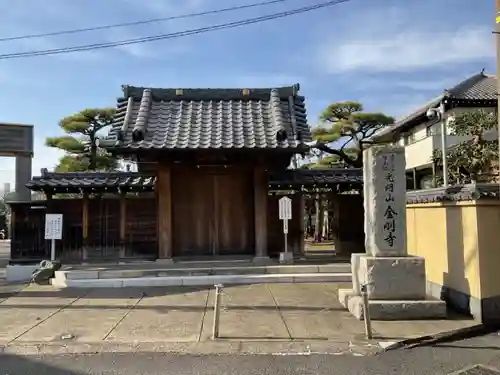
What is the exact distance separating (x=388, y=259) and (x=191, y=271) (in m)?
5.75

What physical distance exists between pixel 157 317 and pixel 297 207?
7472 millimetres

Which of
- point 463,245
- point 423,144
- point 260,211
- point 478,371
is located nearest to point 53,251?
point 260,211

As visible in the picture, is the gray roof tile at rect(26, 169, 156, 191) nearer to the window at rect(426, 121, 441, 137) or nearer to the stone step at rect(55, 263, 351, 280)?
the stone step at rect(55, 263, 351, 280)

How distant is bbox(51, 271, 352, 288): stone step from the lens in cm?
1200

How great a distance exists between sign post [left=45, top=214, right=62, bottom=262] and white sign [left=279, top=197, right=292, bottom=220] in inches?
267

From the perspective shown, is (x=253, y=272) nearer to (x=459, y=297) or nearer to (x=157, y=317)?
(x=157, y=317)

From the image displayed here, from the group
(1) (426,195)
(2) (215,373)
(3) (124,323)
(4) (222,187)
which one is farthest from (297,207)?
(2) (215,373)

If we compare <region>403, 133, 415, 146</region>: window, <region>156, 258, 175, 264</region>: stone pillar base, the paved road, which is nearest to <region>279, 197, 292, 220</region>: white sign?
<region>156, 258, 175, 264</region>: stone pillar base

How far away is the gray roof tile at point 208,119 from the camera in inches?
521

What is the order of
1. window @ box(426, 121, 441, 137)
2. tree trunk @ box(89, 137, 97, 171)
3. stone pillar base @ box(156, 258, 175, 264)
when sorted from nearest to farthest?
stone pillar base @ box(156, 258, 175, 264)
window @ box(426, 121, 441, 137)
tree trunk @ box(89, 137, 97, 171)

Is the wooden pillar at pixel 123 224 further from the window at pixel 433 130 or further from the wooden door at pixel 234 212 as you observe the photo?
the window at pixel 433 130

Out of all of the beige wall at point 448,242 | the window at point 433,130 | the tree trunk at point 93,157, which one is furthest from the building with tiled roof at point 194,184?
the tree trunk at point 93,157

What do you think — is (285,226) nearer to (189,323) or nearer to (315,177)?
(315,177)

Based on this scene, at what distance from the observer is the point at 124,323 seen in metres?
8.09
